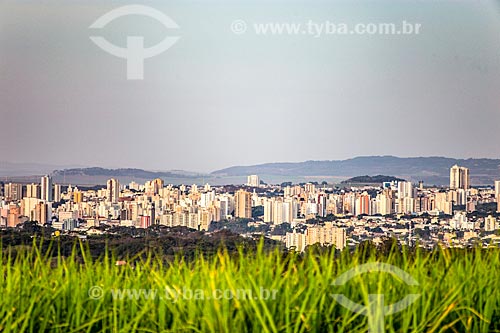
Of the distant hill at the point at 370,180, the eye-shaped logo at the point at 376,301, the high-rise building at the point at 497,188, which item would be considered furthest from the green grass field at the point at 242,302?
the high-rise building at the point at 497,188

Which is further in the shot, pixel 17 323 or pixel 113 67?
pixel 113 67

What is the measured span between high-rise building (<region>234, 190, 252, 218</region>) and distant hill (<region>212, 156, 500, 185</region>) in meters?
0.24

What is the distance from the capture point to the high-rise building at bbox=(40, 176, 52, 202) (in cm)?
438

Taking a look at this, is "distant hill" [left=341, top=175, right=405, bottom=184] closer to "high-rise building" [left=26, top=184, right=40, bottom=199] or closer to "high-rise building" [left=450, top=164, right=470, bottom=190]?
"high-rise building" [left=450, top=164, right=470, bottom=190]

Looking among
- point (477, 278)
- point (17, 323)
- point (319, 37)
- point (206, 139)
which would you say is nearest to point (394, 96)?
point (319, 37)

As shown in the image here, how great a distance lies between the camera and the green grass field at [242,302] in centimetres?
144

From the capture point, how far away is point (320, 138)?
4727 millimetres

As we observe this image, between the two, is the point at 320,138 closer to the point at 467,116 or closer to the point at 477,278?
the point at 467,116

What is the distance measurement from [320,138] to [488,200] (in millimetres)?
1313

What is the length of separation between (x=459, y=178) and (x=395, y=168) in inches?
19.1


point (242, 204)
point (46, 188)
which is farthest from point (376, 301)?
point (46, 188)

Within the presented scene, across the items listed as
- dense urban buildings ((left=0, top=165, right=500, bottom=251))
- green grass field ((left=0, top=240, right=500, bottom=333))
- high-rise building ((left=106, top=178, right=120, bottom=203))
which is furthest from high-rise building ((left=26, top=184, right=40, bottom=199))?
green grass field ((left=0, top=240, right=500, bottom=333))

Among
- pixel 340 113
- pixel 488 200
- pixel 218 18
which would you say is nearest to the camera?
pixel 218 18

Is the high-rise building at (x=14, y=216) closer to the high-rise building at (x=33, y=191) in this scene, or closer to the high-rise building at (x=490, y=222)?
the high-rise building at (x=33, y=191)
